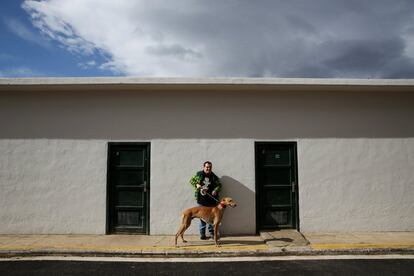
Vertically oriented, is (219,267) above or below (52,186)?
below

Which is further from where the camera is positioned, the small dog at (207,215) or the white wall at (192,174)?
the white wall at (192,174)

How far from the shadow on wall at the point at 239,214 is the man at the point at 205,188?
0.56 meters

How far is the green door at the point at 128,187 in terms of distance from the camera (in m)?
7.87

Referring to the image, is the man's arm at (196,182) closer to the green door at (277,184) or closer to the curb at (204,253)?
the curb at (204,253)

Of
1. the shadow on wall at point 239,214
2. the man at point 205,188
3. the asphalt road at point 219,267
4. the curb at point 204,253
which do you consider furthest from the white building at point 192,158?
the asphalt road at point 219,267

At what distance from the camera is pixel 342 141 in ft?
26.5

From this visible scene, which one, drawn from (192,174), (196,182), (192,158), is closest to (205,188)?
(196,182)

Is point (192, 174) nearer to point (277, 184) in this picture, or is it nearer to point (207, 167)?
point (207, 167)

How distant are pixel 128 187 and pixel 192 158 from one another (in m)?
1.72

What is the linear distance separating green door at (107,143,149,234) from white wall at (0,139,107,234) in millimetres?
198

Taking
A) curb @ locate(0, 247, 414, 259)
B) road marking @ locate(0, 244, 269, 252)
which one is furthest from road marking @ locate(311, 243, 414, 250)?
road marking @ locate(0, 244, 269, 252)

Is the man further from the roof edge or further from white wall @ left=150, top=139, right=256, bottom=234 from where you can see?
the roof edge

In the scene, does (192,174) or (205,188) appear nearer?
(205,188)

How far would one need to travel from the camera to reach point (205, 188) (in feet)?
23.6
